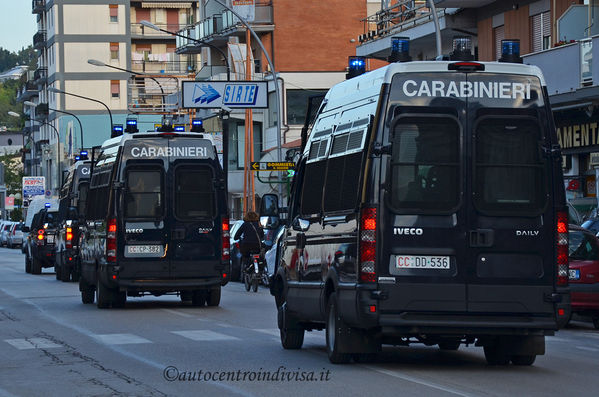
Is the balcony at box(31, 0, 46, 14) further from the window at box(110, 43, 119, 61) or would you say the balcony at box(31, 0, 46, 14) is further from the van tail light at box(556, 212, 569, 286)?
the van tail light at box(556, 212, 569, 286)

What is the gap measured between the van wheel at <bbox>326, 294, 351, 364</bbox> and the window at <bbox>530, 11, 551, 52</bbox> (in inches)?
918

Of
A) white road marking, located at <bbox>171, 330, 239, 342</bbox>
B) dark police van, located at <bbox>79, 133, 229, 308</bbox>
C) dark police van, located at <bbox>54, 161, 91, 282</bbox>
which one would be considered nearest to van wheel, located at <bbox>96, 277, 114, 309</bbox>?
dark police van, located at <bbox>79, 133, 229, 308</bbox>

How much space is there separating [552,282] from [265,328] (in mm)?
6860

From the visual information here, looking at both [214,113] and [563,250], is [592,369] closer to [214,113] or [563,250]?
[563,250]

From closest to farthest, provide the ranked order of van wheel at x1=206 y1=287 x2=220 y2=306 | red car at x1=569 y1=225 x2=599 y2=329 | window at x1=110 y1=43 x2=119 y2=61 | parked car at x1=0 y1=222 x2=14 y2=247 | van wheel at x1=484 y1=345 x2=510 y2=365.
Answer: van wheel at x1=484 y1=345 x2=510 y2=365 → red car at x1=569 y1=225 x2=599 y2=329 → van wheel at x1=206 y1=287 x2=220 y2=306 → parked car at x1=0 y1=222 x2=14 y2=247 → window at x1=110 y1=43 x2=119 y2=61

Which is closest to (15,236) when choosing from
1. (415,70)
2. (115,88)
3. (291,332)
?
(115,88)

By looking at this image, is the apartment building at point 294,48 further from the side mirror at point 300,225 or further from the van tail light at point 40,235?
the side mirror at point 300,225

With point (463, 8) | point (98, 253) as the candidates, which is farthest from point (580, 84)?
point (98, 253)

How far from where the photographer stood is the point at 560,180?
41.6ft

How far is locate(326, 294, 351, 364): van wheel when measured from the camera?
1312cm

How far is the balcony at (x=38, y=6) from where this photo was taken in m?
132

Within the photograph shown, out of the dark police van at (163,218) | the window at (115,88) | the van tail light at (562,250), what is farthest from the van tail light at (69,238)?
the window at (115,88)

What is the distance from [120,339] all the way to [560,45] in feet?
59.8

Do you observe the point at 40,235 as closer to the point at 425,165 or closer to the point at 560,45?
the point at 560,45
